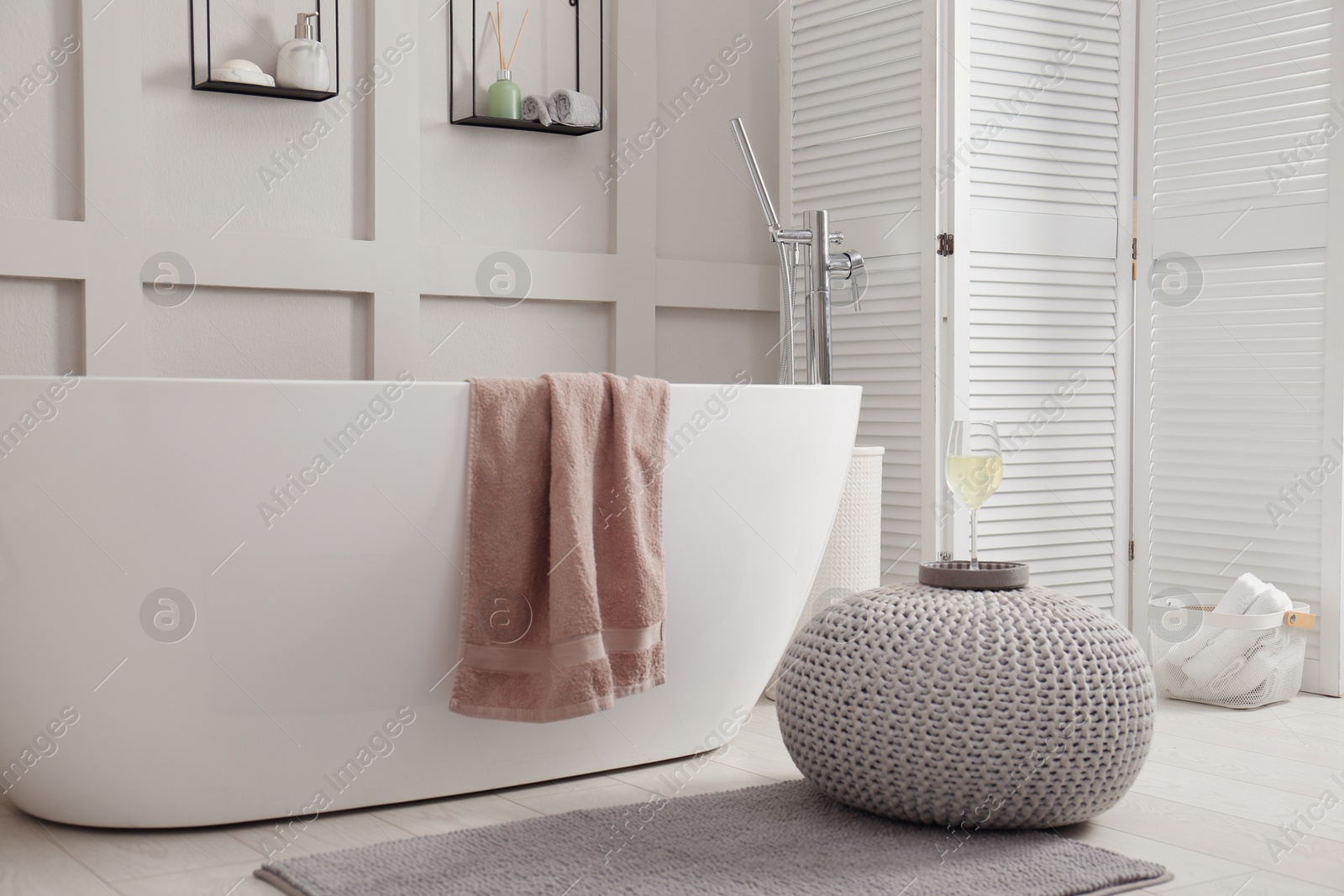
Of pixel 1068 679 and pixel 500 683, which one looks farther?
pixel 500 683

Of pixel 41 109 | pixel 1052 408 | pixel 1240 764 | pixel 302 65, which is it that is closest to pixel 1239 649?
pixel 1240 764

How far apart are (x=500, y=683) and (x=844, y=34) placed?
73.3 inches

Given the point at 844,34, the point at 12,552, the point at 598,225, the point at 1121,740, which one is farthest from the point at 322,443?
the point at 844,34

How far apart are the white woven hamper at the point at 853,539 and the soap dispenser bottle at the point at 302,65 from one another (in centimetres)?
130

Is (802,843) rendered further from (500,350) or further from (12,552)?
(500,350)

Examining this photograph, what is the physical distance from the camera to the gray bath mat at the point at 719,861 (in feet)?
5.24

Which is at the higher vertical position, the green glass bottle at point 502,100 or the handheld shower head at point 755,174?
the green glass bottle at point 502,100

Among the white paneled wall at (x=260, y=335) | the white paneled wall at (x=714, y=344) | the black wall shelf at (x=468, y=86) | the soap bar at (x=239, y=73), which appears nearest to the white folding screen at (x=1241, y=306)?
the white paneled wall at (x=714, y=344)

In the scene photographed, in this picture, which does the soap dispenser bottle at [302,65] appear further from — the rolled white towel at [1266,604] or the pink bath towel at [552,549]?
the rolled white towel at [1266,604]

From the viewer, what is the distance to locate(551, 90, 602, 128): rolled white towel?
2930 mm

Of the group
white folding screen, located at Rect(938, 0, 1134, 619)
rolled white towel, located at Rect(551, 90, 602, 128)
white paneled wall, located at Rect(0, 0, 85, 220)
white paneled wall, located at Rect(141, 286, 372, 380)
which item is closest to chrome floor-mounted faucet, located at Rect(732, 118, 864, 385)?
white folding screen, located at Rect(938, 0, 1134, 619)

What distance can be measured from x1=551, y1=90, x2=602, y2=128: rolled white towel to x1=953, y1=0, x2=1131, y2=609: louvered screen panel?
0.83m

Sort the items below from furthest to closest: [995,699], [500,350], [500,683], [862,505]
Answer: [500,350]
[862,505]
[500,683]
[995,699]

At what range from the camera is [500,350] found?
2.95 meters
